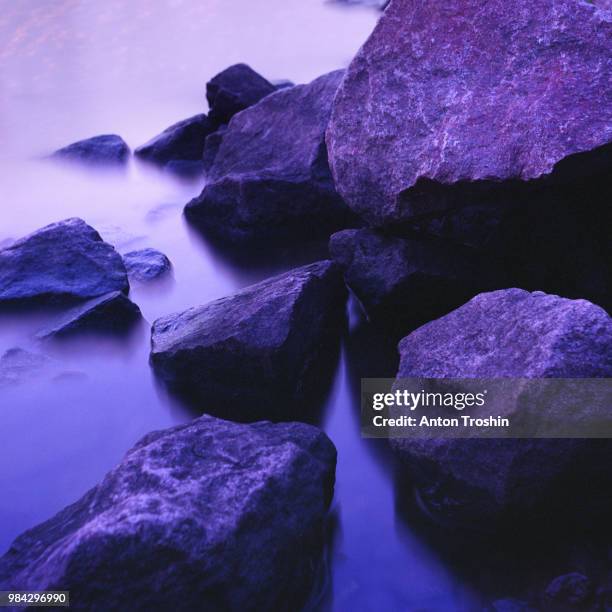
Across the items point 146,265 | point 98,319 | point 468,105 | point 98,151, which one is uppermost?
point 468,105

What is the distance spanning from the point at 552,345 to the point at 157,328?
189cm

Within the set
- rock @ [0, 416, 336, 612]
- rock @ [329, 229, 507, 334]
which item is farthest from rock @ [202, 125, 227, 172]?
rock @ [0, 416, 336, 612]

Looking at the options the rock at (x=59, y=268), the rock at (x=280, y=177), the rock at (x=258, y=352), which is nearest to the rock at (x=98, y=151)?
the rock at (x=280, y=177)

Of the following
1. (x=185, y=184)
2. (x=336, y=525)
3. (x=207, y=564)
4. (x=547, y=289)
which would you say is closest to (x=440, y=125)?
(x=547, y=289)

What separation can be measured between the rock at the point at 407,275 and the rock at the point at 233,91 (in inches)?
123

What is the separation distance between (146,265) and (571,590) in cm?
307

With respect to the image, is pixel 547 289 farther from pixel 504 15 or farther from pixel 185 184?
pixel 185 184

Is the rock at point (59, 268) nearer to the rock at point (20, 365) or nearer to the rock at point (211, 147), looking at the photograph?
the rock at point (20, 365)

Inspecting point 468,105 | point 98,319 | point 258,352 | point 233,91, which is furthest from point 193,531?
point 233,91

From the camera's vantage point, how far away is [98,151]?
23.0ft

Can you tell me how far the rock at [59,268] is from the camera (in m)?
3.98

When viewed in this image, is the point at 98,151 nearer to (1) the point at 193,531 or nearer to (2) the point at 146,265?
(2) the point at 146,265

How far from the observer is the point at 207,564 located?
6.38ft

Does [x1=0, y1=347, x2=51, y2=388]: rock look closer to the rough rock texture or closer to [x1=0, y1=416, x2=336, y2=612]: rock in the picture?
[x1=0, y1=416, x2=336, y2=612]: rock
